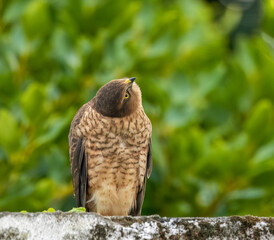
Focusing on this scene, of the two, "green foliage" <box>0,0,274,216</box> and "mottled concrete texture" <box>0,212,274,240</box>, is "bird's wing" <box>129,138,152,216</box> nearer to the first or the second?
"green foliage" <box>0,0,274,216</box>

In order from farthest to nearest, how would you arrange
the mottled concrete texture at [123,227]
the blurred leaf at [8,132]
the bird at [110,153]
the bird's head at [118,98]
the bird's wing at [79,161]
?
1. the blurred leaf at [8,132]
2. the bird's wing at [79,161]
3. the bird at [110,153]
4. the bird's head at [118,98]
5. the mottled concrete texture at [123,227]

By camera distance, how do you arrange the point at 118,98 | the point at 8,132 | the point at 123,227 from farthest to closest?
the point at 8,132 → the point at 118,98 → the point at 123,227

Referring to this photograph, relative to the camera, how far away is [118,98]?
315 cm

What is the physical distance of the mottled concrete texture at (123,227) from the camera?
165cm

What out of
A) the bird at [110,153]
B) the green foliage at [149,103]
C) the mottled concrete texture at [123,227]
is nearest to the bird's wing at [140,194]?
the bird at [110,153]

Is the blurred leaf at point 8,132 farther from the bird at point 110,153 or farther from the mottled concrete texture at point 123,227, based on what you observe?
the mottled concrete texture at point 123,227

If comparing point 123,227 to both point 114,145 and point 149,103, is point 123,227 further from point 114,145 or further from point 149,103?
point 149,103

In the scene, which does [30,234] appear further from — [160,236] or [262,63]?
[262,63]

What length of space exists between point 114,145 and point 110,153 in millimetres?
57

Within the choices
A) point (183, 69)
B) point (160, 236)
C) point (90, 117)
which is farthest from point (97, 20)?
point (160, 236)

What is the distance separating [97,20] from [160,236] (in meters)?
4.21

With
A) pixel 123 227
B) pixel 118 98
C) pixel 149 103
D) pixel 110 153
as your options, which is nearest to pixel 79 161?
pixel 110 153

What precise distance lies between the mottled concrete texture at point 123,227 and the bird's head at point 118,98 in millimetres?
1405

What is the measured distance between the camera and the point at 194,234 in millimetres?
1745
